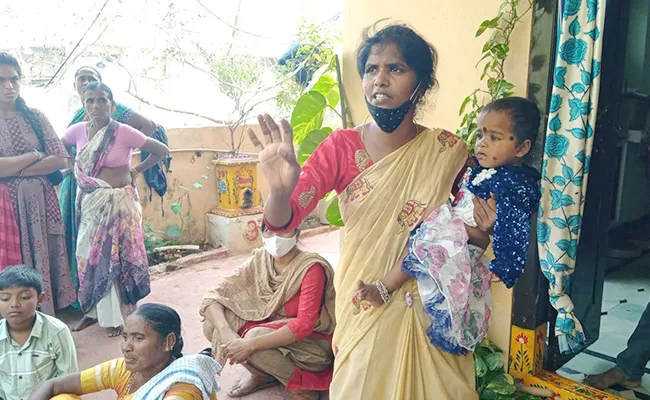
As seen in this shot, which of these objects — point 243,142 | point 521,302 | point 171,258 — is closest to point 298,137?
point 521,302

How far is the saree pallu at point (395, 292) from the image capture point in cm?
173

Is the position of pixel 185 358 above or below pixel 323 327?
above

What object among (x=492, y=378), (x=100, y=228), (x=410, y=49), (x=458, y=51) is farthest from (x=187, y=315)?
(x=410, y=49)

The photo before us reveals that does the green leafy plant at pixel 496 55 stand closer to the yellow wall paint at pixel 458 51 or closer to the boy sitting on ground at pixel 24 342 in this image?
the yellow wall paint at pixel 458 51

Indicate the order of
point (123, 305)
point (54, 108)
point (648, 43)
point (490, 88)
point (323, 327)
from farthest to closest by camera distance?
point (54, 108) < point (648, 43) < point (123, 305) < point (323, 327) < point (490, 88)

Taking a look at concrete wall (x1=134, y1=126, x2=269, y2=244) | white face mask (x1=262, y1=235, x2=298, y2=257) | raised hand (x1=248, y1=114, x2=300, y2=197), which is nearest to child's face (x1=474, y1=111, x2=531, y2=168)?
raised hand (x1=248, y1=114, x2=300, y2=197)

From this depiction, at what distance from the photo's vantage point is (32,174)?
3777 mm

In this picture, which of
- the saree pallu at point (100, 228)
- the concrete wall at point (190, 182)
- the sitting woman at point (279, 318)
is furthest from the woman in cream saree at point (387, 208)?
the concrete wall at point (190, 182)

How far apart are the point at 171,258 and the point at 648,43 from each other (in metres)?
4.98

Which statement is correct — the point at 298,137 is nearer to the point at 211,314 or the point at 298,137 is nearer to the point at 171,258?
the point at 211,314

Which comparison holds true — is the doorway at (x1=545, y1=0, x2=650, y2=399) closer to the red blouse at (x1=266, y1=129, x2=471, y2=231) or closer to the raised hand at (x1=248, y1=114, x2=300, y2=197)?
the red blouse at (x1=266, y1=129, x2=471, y2=231)

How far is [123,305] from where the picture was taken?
4172mm

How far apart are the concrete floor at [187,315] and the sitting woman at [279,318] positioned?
275mm

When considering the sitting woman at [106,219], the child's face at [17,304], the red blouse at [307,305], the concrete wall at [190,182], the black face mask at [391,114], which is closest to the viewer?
the black face mask at [391,114]
